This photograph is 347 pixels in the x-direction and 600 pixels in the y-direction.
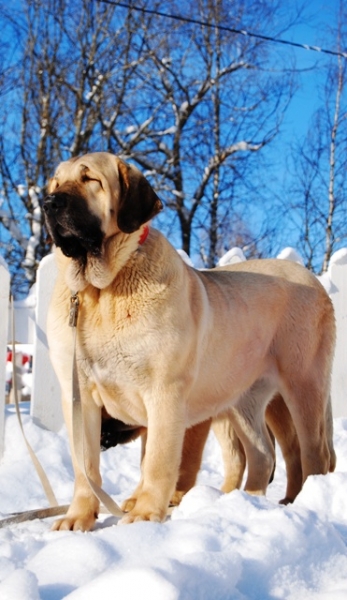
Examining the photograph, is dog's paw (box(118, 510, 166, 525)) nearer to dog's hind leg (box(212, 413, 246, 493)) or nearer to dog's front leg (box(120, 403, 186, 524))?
dog's front leg (box(120, 403, 186, 524))

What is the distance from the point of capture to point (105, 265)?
2842 mm

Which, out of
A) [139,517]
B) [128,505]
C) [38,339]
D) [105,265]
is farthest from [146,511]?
[38,339]

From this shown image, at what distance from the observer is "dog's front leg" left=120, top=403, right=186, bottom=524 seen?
2.70 m

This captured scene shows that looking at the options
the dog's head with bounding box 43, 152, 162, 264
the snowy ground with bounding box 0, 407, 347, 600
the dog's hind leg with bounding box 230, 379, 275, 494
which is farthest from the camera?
the dog's hind leg with bounding box 230, 379, 275, 494

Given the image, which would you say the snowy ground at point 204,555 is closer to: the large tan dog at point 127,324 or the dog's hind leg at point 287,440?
the large tan dog at point 127,324

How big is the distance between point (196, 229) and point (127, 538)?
15099 mm

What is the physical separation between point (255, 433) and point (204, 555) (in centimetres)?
221

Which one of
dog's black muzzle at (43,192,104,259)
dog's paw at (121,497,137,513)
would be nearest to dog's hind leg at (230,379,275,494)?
dog's paw at (121,497,137,513)

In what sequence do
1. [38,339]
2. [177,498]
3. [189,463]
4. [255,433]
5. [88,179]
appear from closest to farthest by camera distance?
[88,179], [177,498], [189,463], [255,433], [38,339]

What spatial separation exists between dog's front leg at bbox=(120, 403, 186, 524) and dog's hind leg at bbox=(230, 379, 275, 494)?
1134 mm

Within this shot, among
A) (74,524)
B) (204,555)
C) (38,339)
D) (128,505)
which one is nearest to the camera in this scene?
(204,555)

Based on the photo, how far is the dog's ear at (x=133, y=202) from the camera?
2812 millimetres

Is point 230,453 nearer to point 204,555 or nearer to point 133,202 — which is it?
point 133,202

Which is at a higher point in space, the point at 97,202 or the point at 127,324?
the point at 97,202
